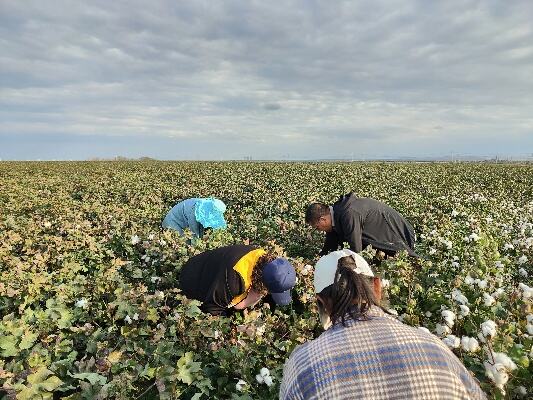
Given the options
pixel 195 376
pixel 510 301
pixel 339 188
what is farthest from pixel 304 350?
pixel 339 188

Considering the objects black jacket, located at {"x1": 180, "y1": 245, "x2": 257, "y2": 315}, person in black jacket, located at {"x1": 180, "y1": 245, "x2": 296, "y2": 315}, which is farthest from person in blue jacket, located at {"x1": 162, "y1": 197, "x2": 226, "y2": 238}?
person in black jacket, located at {"x1": 180, "y1": 245, "x2": 296, "y2": 315}

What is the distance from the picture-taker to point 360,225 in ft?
17.3

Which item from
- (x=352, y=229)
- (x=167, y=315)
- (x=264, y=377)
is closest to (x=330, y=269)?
(x=264, y=377)

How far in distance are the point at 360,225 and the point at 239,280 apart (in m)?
2.16

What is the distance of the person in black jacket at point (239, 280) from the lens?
11.7 ft

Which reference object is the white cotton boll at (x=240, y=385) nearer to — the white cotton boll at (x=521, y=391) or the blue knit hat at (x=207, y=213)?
the white cotton boll at (x=521, y=391)

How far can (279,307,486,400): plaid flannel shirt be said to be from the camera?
142 cm

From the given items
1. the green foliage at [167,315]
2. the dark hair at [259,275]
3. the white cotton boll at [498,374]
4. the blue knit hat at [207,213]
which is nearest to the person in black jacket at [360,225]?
the green foliage at [167,315]

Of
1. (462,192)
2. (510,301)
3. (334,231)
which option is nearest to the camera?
(510,301)

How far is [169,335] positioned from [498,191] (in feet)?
43.9

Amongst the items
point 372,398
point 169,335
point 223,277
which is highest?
point 372,398

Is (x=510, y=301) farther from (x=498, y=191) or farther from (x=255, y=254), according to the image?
(x=498, y=191)

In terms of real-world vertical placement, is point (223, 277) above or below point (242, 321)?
above

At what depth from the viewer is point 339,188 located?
46.5 feet
